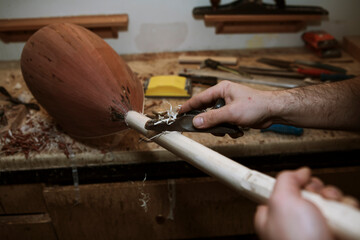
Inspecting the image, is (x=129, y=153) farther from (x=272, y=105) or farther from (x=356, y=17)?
(x=356, y=17)

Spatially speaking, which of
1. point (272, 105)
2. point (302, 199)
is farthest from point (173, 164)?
point (302, 199)

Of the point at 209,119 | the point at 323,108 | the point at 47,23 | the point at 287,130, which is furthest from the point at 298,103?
the point at 47,23

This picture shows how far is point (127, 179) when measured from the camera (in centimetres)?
112

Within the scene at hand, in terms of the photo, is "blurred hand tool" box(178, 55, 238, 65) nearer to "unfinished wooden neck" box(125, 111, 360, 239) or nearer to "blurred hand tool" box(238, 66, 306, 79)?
"blurred hand tool" box(238, 66, 306, 79)

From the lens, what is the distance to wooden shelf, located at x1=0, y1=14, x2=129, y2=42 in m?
1.56

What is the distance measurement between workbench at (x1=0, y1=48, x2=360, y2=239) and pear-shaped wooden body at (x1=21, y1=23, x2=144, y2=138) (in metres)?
0.16

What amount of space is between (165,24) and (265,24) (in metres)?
0.69

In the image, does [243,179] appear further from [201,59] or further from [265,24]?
[265,24]

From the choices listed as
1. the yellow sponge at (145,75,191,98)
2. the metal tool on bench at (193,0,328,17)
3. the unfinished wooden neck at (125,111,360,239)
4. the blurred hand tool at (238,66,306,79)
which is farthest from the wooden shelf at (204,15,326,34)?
the unfinished wooden neck at (125,111,360,239)

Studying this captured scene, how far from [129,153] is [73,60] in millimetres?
419

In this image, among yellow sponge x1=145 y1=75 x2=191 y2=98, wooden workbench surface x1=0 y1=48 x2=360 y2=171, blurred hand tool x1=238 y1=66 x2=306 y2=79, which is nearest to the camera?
wooden workbench surface x1=0 y1=48 x2=360 y2=171

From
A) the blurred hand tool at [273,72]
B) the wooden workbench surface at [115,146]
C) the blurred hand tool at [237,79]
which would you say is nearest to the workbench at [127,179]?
the wooden workbench surface at [115,146]

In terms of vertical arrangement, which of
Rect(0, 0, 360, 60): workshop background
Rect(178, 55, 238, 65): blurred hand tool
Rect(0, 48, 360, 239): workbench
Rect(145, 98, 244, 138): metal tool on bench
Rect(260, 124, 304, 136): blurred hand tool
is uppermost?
Rect(0, 0, 360, 60): workshop background

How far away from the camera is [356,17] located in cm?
181
